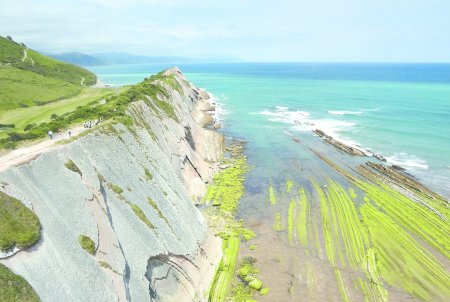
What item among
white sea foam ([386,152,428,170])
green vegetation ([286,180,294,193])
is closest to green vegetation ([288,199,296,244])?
green vegetation ([286,180,294,193])

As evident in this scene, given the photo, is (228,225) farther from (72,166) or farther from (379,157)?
(379,157)

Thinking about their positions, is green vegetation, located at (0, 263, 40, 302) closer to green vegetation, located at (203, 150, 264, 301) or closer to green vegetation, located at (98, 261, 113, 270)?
green vegetation, located at (98, 261, 113, 270)

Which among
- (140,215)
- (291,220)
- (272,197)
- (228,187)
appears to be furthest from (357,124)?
(140,215)

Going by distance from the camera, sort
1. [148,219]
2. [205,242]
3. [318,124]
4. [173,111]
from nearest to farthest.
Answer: [148,219], [205,242], [173,111], [318,124]

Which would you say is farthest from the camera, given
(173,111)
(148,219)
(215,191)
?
(173,111)

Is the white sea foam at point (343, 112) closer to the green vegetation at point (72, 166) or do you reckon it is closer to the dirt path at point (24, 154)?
the dirt path at point (24, 154)

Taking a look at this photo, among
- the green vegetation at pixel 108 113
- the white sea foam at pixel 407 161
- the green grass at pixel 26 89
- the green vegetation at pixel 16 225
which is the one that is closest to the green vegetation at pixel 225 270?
the green vegetation at pixel 16 225

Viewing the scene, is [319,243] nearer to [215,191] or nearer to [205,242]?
[205,242]

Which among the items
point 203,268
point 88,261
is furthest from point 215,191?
point 88,261
